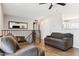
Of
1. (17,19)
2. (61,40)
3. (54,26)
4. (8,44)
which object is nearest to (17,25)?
(17,19)

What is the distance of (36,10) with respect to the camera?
1376mm

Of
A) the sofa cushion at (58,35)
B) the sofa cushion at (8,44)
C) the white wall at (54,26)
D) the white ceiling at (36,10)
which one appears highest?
the white ceiling at (36,10)

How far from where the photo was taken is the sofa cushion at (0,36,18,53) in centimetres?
129

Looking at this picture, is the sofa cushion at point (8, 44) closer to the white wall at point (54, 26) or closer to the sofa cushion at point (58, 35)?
the white wall at point (54, 26)

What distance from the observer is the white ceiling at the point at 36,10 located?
1.31 meters

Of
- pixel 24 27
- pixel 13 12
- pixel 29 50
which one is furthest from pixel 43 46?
pixel 13 12

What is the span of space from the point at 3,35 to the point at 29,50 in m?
0.47

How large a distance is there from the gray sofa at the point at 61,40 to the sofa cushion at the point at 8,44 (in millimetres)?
500

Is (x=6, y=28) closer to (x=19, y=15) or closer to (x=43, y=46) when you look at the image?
(x=19, y=15)

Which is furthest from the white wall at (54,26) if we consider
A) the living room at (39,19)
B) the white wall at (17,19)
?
the white wall at (17,19)

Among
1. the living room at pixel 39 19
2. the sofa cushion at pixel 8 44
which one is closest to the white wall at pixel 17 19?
the living room at pixel 39 19

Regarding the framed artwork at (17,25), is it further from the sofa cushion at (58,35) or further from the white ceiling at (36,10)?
the sofa cushion at (58,35)

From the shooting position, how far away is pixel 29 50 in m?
1.21

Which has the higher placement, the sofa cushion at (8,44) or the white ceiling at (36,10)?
the white ceiling at (36,10)
